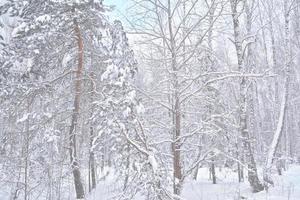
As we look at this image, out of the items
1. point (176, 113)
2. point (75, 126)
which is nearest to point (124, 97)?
point (176, 113)

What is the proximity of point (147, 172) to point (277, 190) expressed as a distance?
6122 mm

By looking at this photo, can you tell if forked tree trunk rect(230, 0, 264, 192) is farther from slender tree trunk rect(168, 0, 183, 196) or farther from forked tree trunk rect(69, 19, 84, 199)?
forked tree trunk rect(69, 19, 84, 199)

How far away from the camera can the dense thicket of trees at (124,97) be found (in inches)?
Result: 326

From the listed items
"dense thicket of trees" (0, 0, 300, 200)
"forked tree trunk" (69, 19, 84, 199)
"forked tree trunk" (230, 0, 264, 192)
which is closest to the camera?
"dense thicket of trees" (0, 0, 300, 200)

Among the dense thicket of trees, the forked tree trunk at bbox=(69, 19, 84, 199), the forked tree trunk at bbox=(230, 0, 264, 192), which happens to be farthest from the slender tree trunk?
the forked tree trunk at bbox=(69, 19, 84, 199)

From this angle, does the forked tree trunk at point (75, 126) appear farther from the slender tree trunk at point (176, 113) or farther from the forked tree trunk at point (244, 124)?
the forked tree trunk at point (244, 124)

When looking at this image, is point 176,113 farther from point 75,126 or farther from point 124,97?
point 75,126

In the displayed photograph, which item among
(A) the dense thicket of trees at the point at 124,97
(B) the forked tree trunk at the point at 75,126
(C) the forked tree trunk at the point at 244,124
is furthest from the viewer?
(B) the forked tree trunk at the point at 75,126

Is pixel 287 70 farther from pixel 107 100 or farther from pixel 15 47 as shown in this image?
pixel 15 47

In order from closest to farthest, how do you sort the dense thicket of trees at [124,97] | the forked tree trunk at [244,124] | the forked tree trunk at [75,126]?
the dense thicket of trees at [124,97] → the forked tree trunk at [244,124] → the forked tree trunk at [75,126]

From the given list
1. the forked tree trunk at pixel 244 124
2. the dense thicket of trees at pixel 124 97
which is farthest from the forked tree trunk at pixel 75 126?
the forked tree trunk at pixel 244 124

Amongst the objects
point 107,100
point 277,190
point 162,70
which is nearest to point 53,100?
point 162,70

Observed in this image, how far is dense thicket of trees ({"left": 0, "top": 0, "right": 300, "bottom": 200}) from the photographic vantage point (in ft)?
27.2

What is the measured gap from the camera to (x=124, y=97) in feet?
25.6
